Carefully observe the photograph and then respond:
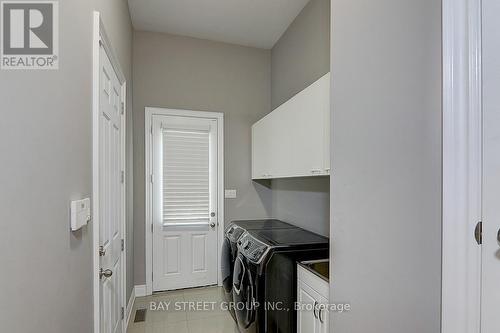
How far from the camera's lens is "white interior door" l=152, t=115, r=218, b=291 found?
329 cm

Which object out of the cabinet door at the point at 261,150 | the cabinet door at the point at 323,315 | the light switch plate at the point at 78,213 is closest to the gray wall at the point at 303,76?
the cabinet door at the point at 261,150

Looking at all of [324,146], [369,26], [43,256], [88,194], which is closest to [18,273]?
[43,256]

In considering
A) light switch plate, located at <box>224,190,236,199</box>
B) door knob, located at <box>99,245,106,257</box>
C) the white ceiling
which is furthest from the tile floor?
the white ceiling

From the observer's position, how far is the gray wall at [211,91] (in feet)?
10.6

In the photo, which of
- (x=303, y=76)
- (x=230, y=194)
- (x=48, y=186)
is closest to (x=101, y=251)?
(x=48, y=186)

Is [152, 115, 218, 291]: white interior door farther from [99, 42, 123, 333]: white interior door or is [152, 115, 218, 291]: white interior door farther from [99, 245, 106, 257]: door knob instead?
[99, 245, 106, 257]: door knob

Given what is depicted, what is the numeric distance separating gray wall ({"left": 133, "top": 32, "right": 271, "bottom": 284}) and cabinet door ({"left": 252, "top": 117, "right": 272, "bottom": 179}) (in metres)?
0.23

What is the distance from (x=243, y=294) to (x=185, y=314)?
3.38 ft

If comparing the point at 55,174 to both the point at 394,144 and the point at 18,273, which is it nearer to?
the point at 18,273

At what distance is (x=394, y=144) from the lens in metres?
0.99

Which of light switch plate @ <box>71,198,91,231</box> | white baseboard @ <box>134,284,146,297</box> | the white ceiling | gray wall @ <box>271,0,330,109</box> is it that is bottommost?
white baseboard @ <box>134,284,146,297</box>
